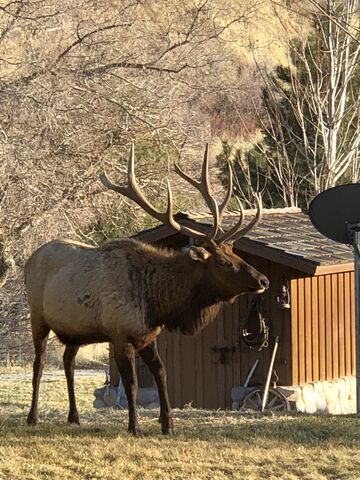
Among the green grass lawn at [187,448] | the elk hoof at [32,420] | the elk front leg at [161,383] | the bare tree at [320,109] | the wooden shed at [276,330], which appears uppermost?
the bare tree at [320,109]

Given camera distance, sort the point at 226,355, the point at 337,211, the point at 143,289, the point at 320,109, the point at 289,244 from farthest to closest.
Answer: the point at 320,109, the point at 226,355, the point at 289,244, the point at 337,211, the point at 143,289

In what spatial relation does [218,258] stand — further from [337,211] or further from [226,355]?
[226,355]

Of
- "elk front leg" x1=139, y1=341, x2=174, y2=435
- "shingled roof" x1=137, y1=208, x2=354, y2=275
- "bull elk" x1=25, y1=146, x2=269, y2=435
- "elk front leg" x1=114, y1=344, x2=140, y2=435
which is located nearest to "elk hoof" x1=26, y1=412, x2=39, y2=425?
Result: "bull elk" x1=25, y1=146, x2=269, y2=435

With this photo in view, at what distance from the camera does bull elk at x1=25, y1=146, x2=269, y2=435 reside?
10.9 metres

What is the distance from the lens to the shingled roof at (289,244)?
16.4 m

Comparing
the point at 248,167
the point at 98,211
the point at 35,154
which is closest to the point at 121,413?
the point at 35,154

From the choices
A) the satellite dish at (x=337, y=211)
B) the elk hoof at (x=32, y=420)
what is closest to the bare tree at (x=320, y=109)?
the satellite dish at (x=337, y=211)

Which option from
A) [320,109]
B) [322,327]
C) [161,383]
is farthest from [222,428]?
[320,109]

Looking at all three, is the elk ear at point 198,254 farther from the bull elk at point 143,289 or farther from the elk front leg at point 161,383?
the elk front leg at point 161,383

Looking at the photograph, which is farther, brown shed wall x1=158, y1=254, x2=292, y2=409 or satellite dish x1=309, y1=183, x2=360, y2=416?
brown shed wall x1=158, y1=254, x2=292, y2=409

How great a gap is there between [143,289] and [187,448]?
1.63 meters

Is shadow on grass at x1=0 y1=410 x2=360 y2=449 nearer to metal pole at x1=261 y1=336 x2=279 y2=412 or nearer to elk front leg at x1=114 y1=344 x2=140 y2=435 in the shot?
elk front leg at x1=114 y1=344 x2=140 y2=435

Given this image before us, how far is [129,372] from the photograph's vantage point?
10852mm

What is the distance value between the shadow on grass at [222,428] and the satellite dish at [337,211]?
1968mm
